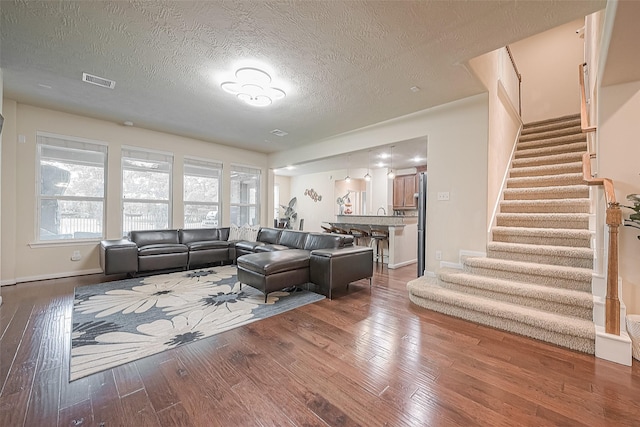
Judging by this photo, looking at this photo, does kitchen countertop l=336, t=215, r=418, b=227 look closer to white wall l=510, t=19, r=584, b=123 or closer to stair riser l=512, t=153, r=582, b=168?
stair riser l=512, t=153, r=582, b=168

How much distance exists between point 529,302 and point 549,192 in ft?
6.76

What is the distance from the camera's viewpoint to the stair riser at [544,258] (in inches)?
112

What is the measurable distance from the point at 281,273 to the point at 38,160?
455 cm

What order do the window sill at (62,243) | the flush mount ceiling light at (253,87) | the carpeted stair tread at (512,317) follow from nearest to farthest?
1. the carpeted stair tread at (512,317)
2. the flush mount ceiling light at (253,87)
3. the window sill at (62,243)

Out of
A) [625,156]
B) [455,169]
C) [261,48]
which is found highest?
[261,48]

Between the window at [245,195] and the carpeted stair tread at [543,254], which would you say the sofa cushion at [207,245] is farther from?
the carpeted stair tread at [543,254]

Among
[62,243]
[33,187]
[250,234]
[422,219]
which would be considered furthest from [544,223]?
[33,187]

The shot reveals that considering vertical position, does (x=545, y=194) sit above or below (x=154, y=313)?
above

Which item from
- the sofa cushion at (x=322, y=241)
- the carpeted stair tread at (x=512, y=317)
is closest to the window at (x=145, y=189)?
the sofa cushion at (x=322, y=241)

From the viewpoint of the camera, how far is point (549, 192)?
3.85 metres

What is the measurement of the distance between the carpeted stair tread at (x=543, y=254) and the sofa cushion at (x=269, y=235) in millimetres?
3855

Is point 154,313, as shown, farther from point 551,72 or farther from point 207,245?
point 551,72

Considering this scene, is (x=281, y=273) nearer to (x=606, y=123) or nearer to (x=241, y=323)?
(x=241, y=323)

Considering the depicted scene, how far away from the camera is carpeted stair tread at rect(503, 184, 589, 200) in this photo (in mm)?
3606
